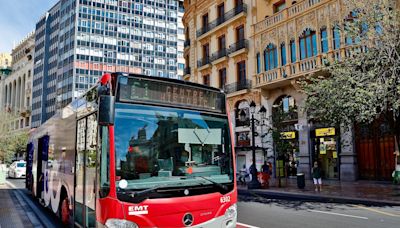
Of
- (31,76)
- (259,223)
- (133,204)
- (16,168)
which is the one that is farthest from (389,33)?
(31,76)

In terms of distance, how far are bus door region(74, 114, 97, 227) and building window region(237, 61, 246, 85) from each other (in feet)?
76.5

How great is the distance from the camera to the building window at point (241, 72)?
1150 inches

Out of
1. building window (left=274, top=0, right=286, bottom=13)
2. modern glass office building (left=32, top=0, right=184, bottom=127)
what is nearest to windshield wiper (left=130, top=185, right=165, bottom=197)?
building window (left=274, top=0, right=286, bottom=13)

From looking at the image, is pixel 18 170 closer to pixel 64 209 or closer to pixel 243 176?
pixel 243 176

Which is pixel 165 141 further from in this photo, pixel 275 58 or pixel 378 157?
pixel 275 58

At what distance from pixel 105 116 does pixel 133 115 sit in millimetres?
540

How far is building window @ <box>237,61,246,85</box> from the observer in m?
29.2

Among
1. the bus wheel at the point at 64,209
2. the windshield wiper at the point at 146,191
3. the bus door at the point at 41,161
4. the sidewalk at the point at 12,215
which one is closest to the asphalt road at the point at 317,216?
the bus wheel at the point at 64,209

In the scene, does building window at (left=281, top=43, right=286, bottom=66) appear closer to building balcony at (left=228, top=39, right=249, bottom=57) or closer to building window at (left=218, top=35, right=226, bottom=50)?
building balcony at (left=228, top=39, right=249, bottom=57)

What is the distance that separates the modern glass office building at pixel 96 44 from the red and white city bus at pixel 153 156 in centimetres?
6723

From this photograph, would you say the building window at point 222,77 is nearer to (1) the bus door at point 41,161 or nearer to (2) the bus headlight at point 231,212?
(1) the bus door at point 41,161

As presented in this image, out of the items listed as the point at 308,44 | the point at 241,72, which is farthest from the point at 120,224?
the point at 241,72

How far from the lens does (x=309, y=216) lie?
10.2 m

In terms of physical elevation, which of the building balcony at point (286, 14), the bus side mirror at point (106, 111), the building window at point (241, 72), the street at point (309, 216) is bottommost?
the street at point (309, 216)
